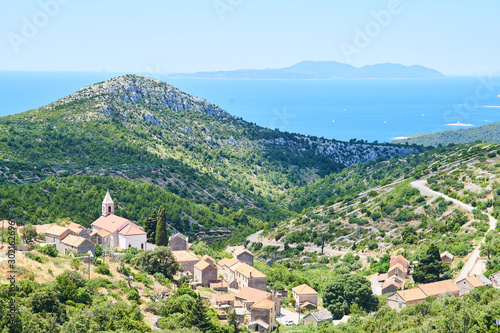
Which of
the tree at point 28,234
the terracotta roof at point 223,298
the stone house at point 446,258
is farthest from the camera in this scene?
the stone house at point 446,258

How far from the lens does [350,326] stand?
1634 inches

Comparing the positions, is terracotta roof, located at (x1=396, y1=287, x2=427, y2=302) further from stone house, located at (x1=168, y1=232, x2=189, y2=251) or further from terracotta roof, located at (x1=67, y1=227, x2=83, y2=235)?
terracotta roof, located at (x1=67, y1=227, x2=83, y2=235)

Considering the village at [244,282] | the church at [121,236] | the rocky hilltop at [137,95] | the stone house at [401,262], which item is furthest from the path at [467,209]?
the rocky hilltop at [137,95]

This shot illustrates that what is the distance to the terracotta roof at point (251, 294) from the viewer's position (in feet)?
154

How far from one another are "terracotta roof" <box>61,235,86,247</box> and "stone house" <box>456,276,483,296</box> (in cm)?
2991

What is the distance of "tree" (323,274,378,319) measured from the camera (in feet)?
156

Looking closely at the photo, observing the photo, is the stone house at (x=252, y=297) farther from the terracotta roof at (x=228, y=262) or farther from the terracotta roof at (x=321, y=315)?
the terracotta roof at (x=228, y=262)

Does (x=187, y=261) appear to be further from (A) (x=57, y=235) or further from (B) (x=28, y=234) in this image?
(B) (x=28, y=234)

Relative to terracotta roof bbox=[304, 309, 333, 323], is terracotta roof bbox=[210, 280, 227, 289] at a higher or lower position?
higher

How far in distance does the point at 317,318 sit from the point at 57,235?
2249 cm

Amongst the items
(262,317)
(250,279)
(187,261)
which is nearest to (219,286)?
(250,279)

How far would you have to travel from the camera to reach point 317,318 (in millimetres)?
44906

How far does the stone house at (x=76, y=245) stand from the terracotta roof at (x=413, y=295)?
24837 mm

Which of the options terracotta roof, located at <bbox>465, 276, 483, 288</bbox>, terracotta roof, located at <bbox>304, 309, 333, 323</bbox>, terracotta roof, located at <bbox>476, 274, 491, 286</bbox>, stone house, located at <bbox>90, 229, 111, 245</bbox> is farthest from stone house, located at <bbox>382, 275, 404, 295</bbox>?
stone house, located at <bbox>90, 229, 111, 245</bbox>
